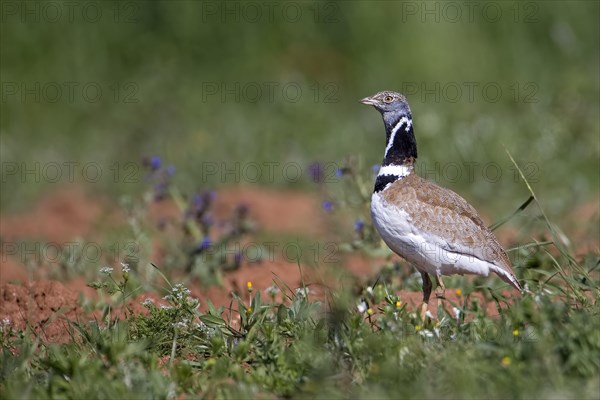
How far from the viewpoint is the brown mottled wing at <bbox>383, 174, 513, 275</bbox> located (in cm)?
566

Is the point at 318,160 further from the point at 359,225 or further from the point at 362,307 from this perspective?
the point at 362,307

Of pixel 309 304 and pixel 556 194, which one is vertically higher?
pixel 309 304

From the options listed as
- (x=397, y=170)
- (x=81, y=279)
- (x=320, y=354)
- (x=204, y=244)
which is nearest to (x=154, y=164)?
(x=204, y=244)

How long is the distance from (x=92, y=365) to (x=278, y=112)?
785 cm

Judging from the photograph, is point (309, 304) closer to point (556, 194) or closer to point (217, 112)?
point (556, 194)

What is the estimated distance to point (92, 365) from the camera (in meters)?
4.48

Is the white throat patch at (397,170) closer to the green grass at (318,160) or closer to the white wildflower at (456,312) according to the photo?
the green grass at (318,160)

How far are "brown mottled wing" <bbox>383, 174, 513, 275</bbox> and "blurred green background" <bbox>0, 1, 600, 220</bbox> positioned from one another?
509 centimetres

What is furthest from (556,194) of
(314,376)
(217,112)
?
(314,376)

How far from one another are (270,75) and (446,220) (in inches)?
290

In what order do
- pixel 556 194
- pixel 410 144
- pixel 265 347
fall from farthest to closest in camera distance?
pixel 556 194
pixel 410 144
pixel 265 347

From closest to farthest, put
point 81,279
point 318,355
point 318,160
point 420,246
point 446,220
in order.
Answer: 1. point 318,355
2. point 420,246
3. point 446,220
4. point 81,279
5. point 318,160

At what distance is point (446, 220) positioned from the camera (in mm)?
5723

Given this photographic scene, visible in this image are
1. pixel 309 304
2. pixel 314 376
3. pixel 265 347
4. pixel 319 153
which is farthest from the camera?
pixel 319 153
